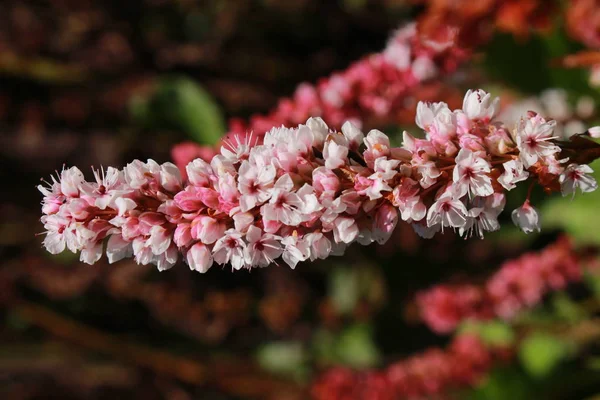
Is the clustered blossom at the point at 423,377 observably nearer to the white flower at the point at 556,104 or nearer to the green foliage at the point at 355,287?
the green foliage at the point at 355,287

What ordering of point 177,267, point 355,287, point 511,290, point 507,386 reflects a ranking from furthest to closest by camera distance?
point 177,267, point 355,287, point 507,386, point 511,290

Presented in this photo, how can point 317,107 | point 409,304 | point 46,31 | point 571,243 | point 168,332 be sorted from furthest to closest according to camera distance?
1. point 168,332
2. point 46,31
3. point 409,304
4. point 571,243
5. point 317,107

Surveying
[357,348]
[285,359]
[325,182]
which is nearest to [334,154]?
[325,182]

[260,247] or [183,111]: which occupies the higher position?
[183,111]

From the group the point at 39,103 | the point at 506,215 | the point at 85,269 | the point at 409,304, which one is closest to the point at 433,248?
the point at 409,304

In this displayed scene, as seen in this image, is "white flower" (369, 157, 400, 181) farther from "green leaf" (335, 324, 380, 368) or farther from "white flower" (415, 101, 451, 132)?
"green leaf" (335, 324, 380, 368)

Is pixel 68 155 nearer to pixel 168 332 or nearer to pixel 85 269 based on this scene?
pixel 85 269

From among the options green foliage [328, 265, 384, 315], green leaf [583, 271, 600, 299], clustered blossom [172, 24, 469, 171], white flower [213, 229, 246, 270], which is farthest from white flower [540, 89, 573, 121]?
green foliage [328, 265, 384, 315]

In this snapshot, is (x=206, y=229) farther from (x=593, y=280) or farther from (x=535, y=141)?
(x=593, y=280)
